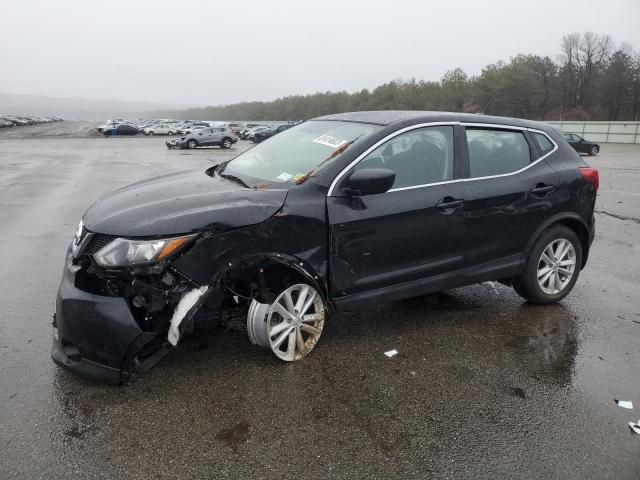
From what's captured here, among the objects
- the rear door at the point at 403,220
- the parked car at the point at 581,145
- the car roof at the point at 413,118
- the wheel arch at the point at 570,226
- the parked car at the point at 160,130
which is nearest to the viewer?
the rear door at the point at 403,220

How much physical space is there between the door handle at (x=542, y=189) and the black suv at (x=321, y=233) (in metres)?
0.02

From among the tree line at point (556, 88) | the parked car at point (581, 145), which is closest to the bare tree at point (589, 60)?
the tree line at point (556, 88)

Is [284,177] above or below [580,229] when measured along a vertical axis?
above

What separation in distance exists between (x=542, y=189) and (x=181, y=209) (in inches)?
120

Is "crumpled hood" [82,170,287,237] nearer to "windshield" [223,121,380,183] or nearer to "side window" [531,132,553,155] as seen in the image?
"windshield" [223,121,380,183]

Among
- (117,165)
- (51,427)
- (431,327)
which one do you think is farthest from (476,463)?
(117,165)

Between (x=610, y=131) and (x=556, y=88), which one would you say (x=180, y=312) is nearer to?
(x=610, y=131)

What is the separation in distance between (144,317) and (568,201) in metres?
3.70

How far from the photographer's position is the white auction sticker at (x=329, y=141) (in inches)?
150

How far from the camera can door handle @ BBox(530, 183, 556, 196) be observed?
14.3ft

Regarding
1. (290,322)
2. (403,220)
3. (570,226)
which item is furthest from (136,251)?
(570,226)

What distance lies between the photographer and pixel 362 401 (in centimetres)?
313

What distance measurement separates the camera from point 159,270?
2.94m

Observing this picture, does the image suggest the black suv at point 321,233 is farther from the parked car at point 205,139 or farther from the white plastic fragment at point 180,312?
the parked car at point 205,139
